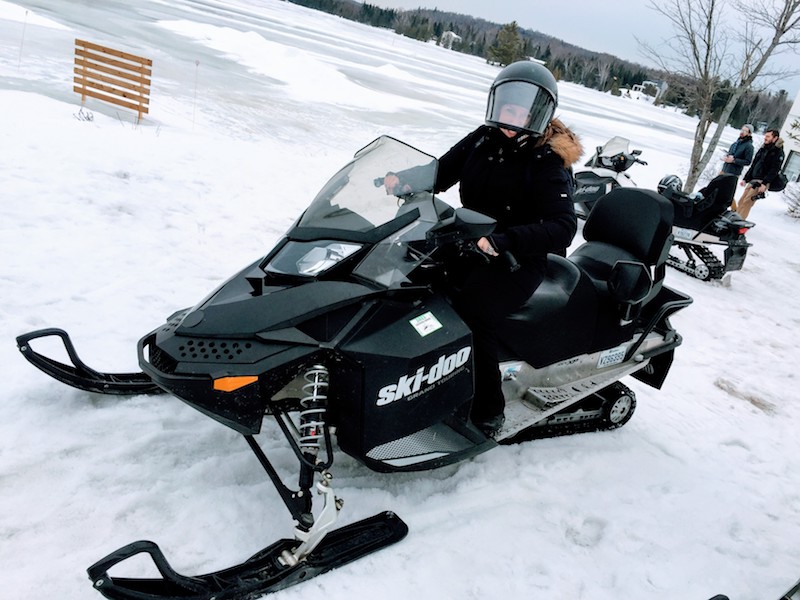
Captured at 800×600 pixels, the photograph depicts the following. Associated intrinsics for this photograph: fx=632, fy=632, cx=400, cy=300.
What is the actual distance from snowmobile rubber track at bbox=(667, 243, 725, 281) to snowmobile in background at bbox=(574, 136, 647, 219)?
1233 millimetres

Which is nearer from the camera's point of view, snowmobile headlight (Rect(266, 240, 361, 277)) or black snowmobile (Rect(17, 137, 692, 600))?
black snowmobile (Rect(17, 137, 692, 600))

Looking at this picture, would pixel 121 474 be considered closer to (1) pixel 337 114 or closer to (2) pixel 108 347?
(2) pixel 108 347

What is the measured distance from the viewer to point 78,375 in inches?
117

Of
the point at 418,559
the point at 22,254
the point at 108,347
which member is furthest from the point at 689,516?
the point at 22,254

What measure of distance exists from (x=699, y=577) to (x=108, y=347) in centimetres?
318

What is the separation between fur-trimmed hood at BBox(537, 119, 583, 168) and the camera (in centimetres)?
281

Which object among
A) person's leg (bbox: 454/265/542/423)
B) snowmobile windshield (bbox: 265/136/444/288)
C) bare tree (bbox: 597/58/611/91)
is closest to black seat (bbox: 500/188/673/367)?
person's leg (bbox: 454/265/542/423)

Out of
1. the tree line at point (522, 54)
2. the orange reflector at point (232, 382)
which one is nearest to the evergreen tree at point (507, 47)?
the tree line at point (522, 54)

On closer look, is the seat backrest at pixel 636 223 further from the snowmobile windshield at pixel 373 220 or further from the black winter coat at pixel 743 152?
the black winter coat at pixel 743 152

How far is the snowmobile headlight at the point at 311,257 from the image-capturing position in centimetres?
235

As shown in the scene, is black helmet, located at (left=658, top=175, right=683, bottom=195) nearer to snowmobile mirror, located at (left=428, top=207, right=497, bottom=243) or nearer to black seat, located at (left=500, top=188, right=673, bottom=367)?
black seat, located at (left=500, top=188, right=673, bottom=367)

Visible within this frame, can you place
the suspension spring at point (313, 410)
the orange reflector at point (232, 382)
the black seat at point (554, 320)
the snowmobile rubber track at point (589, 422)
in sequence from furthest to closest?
1. the snowmobile rubber track at point (589, 422)
2. the black seat at point (554, 320)
3. the suspension spring at point (313, 410)
4. the orange reflector at point (232, 382)

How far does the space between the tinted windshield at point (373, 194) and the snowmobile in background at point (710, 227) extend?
5.86 metres

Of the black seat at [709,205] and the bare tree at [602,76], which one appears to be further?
the bare tree at [602,76]
